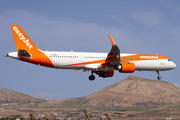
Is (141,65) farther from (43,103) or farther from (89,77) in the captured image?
(43,103)

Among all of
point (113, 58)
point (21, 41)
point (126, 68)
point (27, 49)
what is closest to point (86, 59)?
point (113, 58)

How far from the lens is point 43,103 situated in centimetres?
18712


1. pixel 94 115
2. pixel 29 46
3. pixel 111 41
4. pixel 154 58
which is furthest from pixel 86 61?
pixel 94 115

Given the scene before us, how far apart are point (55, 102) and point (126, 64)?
150 meters

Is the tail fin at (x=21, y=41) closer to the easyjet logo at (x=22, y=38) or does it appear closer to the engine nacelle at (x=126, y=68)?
the easyjet logo at (x=22, y=38)

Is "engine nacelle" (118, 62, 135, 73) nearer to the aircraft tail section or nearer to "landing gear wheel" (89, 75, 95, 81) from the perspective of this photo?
"landing gear wheel" (89, 75, 95, 81)

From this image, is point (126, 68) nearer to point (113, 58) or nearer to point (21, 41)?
point (113, 58)

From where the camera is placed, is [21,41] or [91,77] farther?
[91,77]

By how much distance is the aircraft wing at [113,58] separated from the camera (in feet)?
135

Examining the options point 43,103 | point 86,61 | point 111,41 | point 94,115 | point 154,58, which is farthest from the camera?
point 43,103

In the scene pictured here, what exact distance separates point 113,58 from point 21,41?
14.4 meters

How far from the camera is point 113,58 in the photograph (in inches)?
1724

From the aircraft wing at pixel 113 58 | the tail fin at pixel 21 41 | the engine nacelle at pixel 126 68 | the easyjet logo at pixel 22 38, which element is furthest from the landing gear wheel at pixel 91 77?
the easyjet logo at pixel 22 38

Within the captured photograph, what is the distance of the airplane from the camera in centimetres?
4238
